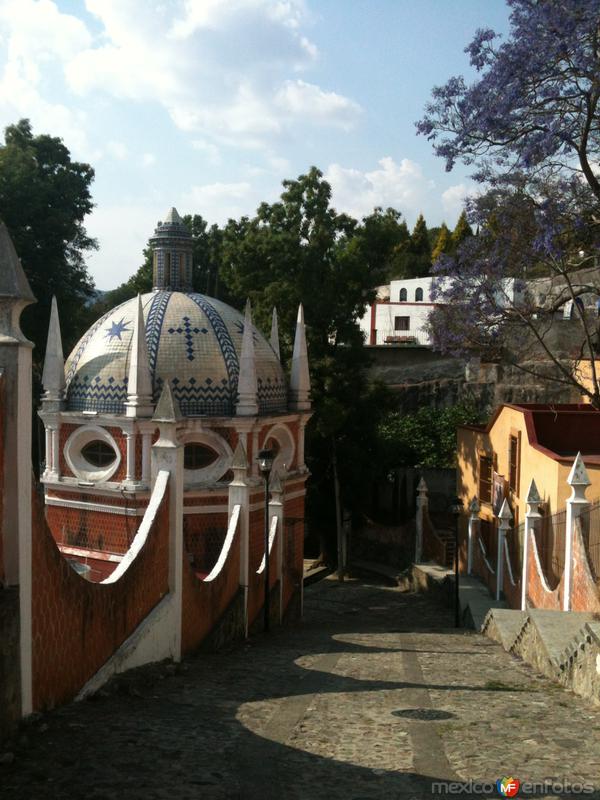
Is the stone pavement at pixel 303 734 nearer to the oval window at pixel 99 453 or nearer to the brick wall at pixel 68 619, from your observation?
the brick wall at pixel 68 619

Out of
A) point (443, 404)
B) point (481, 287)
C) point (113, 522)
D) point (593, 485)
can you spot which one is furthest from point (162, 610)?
point (443, 404)

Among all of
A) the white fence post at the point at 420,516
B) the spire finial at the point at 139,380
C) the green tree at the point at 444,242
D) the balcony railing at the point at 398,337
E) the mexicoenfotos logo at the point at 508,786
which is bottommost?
the white fence post at the point at 420,516

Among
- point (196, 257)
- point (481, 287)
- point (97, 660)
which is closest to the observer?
point (97, 660)

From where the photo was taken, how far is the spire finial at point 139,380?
653 inches

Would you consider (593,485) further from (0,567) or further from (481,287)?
(0,567)

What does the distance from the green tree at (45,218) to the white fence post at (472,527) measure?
14689 mm

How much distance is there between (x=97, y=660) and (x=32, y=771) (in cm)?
226

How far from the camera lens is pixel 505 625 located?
10922 millimetres

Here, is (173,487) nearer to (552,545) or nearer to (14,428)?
(14,428)

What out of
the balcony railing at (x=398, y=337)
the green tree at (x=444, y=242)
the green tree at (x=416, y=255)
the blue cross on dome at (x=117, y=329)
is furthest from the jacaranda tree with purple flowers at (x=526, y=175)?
the green tree at (x=416, y=255)

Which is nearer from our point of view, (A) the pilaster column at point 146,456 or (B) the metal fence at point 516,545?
(B) the metal fence at point 516,545

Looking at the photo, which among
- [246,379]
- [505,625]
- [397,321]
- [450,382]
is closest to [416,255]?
[397,321]

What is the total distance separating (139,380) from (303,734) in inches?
463

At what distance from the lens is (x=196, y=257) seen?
42.2 meters
